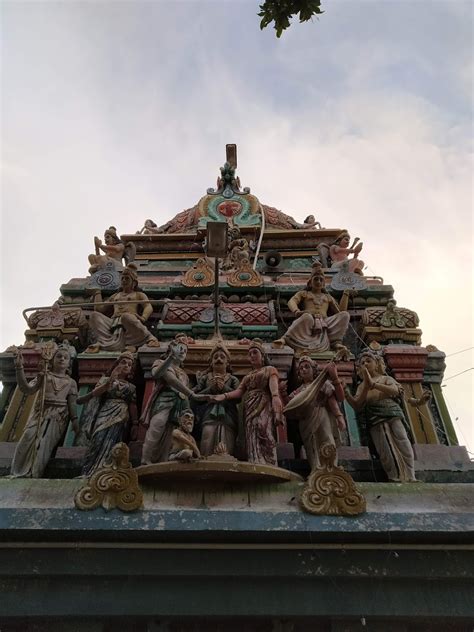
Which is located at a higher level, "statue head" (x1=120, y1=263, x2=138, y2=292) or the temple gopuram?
"statue head" (x1=120, y1=263, x2=138, y2=292)

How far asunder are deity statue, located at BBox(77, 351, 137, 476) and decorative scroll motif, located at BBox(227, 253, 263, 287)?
396cm

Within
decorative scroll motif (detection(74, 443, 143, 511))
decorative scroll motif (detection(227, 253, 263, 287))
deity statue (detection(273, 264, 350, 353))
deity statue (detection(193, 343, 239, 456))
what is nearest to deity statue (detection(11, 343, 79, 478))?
decorative scroll motif (detection(74, 443, 143, 511))

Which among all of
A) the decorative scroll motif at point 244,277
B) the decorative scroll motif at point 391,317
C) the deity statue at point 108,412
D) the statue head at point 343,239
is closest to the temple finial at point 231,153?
the statue head at point 343,239

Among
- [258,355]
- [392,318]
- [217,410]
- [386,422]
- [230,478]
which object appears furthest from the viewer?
[392,318]

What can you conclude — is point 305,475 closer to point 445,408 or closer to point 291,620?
point 291,620

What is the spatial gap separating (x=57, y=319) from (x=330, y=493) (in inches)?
246

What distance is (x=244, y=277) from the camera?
1094cm

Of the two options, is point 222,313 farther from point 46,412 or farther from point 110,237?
point 110,237

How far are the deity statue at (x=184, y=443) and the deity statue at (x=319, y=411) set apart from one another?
121 cm

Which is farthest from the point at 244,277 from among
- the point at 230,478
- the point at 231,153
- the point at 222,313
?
the point at 231,153

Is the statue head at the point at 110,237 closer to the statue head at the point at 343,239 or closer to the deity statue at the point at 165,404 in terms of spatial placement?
the statue head at the point at 343,239

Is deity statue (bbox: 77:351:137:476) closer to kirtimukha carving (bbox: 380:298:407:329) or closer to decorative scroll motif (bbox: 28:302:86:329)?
decorative scroll motif (bbox: 28:302:86:329)

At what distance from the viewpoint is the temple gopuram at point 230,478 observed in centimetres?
480

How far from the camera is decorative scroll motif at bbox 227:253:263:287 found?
35.3 feet
